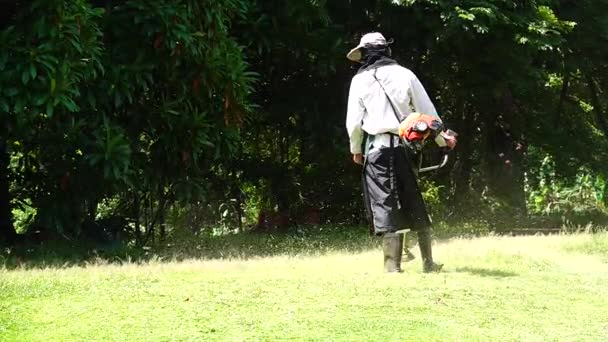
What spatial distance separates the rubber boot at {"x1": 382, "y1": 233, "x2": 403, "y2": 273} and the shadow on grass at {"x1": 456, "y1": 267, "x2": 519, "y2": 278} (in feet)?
2.14

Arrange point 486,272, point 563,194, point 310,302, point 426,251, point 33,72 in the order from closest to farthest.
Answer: point 310,302
point 426,251
point 486,272
point 33,72
point 563,194

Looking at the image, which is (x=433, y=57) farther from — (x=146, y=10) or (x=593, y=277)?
(x=593, y=277)

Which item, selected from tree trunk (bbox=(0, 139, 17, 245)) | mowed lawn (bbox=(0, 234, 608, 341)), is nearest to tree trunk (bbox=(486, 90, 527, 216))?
mowed lawn (bbox=(0, 234, 608, 341))

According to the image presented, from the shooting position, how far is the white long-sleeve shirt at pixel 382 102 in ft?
24.0

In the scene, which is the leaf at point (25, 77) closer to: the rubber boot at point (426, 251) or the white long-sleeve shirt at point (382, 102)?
the white long-sleeve shirt at point (382, 102)

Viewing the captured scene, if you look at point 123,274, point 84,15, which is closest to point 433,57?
point 84,15

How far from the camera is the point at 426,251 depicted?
7426 mm

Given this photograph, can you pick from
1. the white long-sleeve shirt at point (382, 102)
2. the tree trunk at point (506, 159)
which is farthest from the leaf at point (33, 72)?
the tree trunk at point (506, 159)

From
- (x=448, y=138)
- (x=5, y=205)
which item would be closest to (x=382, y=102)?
(x=448, y=138)

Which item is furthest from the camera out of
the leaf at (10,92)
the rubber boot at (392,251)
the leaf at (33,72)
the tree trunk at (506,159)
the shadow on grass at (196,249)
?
the tree trunk at (506,159)

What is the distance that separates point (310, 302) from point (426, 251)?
178 centimetres

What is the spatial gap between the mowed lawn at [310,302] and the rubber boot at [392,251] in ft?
0.48

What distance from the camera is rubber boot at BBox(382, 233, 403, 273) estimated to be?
23.7 ft

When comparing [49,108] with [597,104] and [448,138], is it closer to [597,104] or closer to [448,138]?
[448,138]
